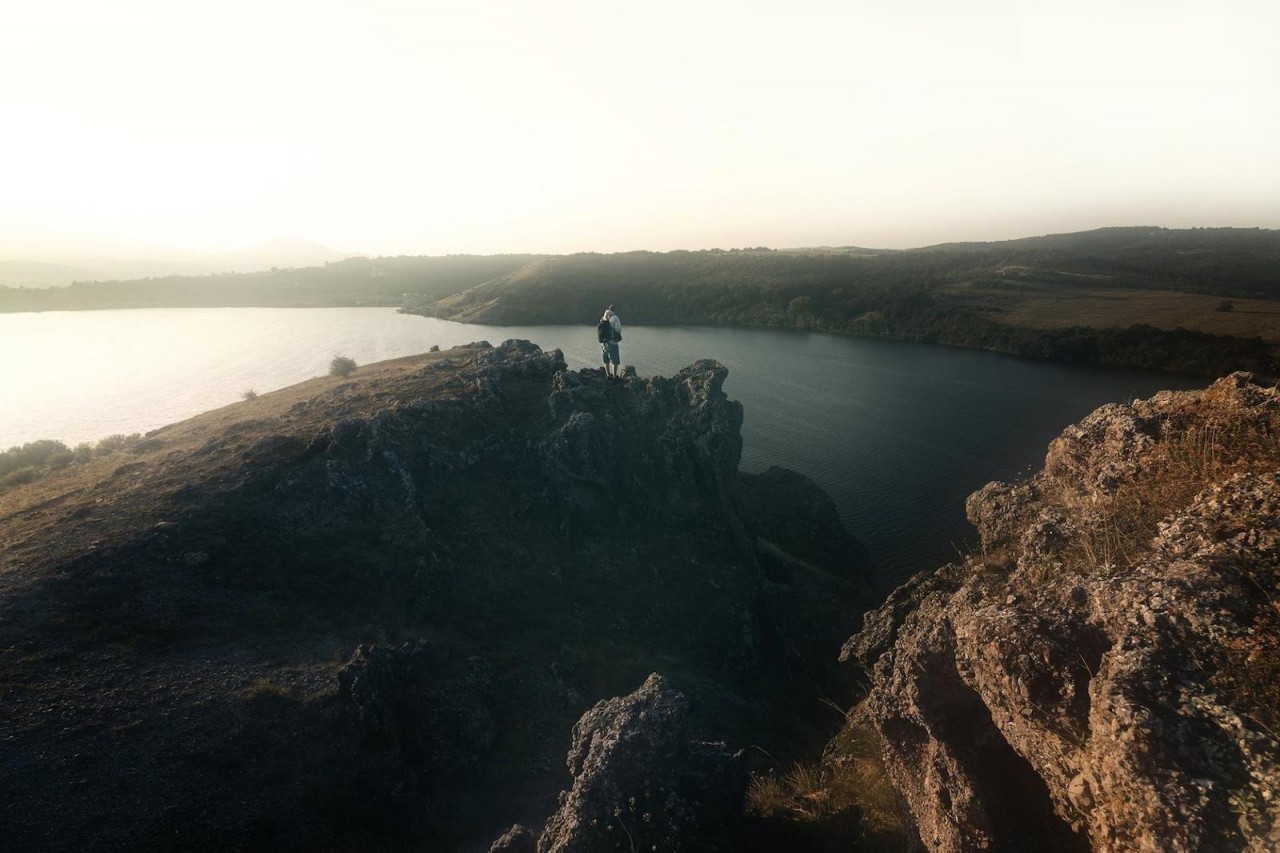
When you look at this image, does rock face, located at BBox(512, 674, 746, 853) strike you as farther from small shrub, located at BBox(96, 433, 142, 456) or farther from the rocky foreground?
small shrub, located at BBox(96, 433, 142, 456)

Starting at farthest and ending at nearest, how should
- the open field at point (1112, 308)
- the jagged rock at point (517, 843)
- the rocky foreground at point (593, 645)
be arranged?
the open field at point (1112, 308) → the jagged rock at point (517, 843) → the rocky foreground at point (593, 645)

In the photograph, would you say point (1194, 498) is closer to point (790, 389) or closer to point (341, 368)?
point (341, 368)

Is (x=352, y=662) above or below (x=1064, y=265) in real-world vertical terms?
below

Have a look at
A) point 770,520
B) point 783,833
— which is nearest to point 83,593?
point 783,833

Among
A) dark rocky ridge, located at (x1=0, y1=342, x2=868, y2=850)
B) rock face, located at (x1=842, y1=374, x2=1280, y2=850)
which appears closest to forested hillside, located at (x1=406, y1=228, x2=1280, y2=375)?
dark rocky ridge, located at (x1=0, y1=342, x2=868, y2=850)

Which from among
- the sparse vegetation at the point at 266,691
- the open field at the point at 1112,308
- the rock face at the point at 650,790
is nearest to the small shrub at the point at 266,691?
the sparse vegetation at the point at 266,691

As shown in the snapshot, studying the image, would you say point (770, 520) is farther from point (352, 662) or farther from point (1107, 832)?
point (1107, 832)

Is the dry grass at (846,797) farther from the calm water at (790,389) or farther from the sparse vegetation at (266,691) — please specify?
the calm water at (790,389)
